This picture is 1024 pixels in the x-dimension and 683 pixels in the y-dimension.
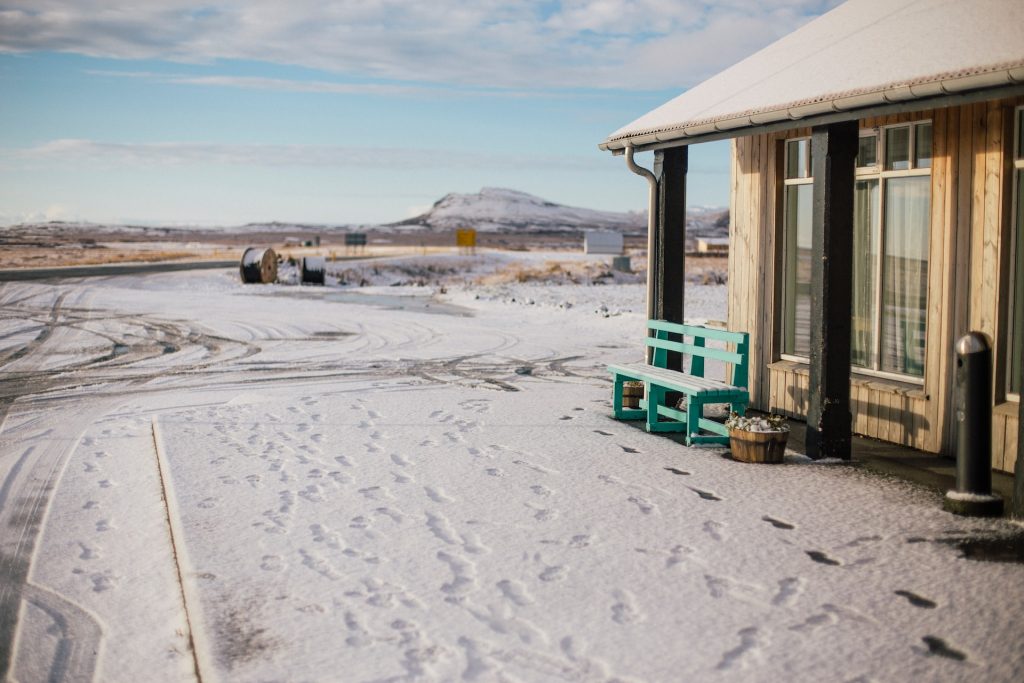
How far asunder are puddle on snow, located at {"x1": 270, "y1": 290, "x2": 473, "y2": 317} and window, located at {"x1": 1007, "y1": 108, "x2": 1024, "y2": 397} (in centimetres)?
1567

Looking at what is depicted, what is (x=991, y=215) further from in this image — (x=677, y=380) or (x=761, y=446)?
(x=677, y=380)

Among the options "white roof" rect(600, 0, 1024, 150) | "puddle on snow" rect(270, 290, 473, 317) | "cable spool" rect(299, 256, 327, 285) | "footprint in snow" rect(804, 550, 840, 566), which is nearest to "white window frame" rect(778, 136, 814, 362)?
"white roof" rect(600, 0, 1024, 150)

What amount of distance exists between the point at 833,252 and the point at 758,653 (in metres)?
4.17

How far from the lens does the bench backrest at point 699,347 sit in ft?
26.7

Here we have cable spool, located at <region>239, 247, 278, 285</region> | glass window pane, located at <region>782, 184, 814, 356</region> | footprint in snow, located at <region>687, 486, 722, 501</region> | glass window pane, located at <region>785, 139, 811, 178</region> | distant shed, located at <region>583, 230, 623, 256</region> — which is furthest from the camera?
distant shed, located at <region>583, 230, 623, 256</region>

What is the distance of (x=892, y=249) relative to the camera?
8.63 metres

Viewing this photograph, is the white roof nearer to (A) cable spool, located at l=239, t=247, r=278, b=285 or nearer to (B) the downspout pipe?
(B) the downspout pipe

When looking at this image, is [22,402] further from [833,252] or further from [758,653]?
[758,653]

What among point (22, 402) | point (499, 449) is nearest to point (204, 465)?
point (499, 449)

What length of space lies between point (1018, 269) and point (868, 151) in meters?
1.97

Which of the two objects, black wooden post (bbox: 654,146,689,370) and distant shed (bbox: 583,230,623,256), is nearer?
black wooden post (bbox: 654,146,689,370)

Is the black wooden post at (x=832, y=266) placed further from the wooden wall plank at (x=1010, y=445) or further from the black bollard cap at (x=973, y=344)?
the black bollard cap at (x=973, y=344)

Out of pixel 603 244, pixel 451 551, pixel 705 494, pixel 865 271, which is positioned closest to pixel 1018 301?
pixel 865 271

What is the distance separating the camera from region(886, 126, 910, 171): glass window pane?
8.41 metres
